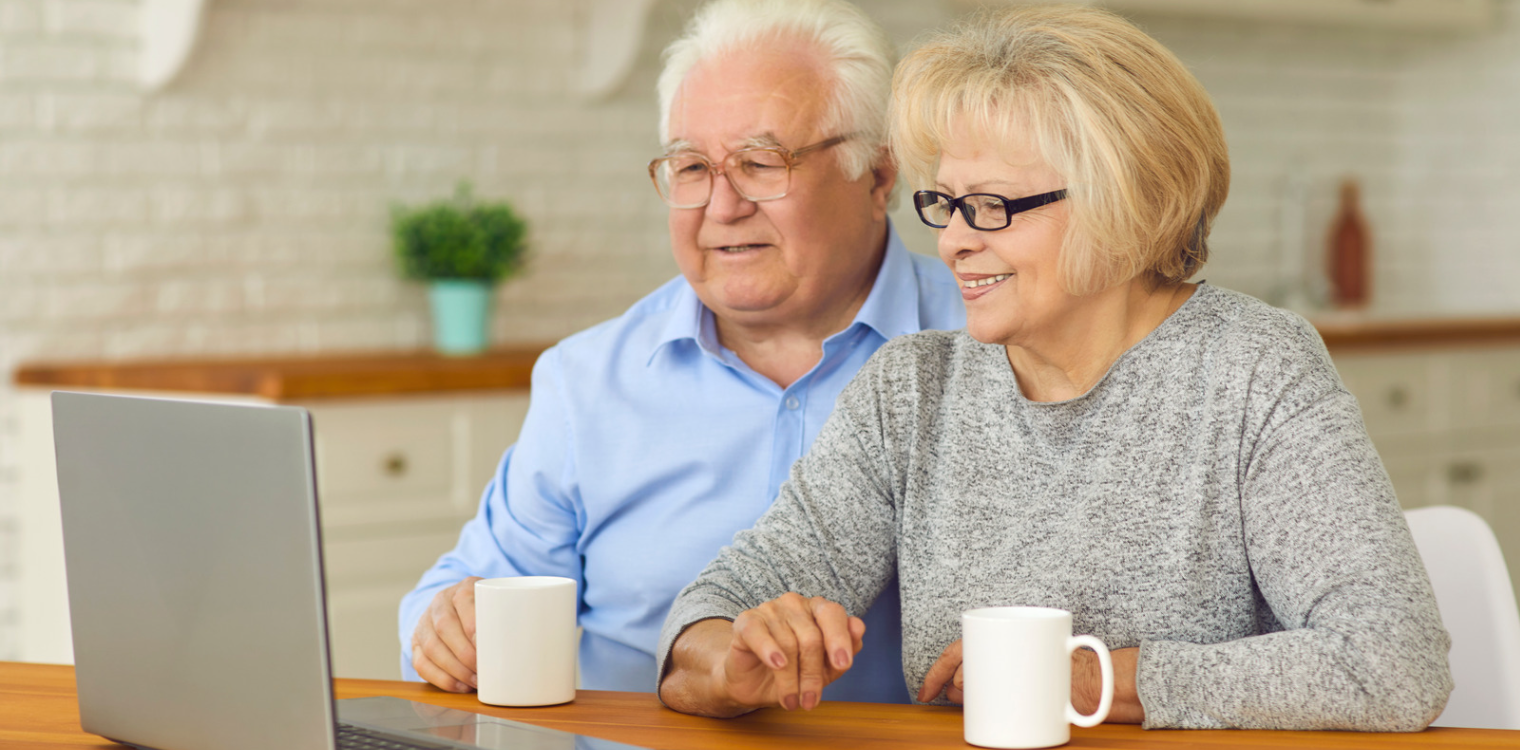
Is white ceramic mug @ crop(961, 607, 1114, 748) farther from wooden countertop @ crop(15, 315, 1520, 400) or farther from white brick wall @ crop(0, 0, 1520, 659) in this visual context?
white brick wall @ crop(0, 0, 1520, 659)

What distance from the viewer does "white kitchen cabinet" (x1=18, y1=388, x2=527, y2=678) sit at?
7.93 ft

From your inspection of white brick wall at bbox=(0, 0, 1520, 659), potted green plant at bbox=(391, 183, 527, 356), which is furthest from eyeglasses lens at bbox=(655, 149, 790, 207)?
white brick wall at bbox=(0, 0, 1520, 659)

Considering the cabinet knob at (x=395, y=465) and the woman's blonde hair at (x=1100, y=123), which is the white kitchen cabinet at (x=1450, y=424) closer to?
the cabinet knob at (x=395, y=465)

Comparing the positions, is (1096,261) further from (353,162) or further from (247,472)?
(353,162)

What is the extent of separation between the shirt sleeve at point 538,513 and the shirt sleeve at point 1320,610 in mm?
733

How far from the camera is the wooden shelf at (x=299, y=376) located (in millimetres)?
2334

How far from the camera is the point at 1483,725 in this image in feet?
4.35

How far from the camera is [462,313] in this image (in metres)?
2.90

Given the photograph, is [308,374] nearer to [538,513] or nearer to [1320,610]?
[538,513]

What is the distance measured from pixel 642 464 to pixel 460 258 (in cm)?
145

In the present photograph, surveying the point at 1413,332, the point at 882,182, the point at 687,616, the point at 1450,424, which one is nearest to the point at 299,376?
the point at 882,182

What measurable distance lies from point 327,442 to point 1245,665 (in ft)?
5.64

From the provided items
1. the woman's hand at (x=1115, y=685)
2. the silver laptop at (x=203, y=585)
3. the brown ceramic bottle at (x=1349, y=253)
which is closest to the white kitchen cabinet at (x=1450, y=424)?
the brown ceramic bottle at (x=1349, y=253)

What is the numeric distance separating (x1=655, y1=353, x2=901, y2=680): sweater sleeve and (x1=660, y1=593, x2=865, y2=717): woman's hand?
0.54 ft
